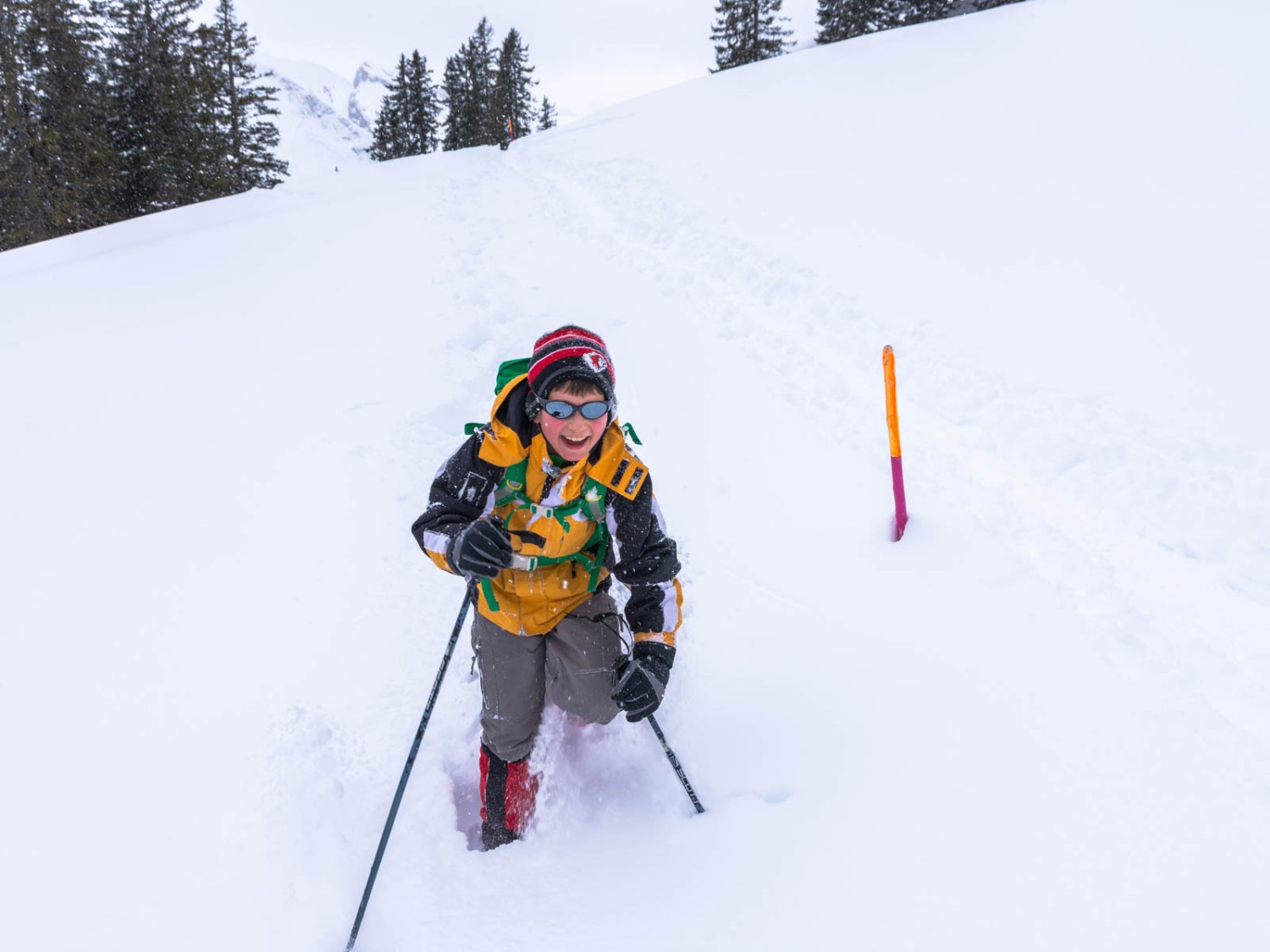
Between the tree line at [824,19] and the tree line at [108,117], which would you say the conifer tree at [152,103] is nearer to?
the tree line at [108,117]

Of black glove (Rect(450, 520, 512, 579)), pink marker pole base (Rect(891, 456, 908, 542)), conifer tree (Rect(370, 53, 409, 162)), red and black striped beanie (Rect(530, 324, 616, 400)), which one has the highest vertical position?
conifer tree (Rect(370, 53, 409, 162))

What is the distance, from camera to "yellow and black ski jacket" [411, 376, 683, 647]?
267cm

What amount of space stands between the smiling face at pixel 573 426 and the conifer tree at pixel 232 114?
25.9 metres

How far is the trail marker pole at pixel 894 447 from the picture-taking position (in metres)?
3.69

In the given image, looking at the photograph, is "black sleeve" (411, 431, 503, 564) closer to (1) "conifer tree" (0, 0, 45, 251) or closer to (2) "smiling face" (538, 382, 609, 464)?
(2) "smiling face" (538, 382, 609, 464)

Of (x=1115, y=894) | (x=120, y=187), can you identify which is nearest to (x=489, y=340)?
(x=1115, y=894)

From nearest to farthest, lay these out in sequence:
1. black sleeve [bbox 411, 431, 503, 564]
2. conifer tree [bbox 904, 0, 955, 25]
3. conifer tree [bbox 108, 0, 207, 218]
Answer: black sleeve [bbox 411, 431, 503, 564], conifer tree [bbox 108, 0, 207, 218], conifer tree [bbox 904, 0, 955, 25]

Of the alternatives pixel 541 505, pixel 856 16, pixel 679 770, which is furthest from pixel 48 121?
pixel 856 16

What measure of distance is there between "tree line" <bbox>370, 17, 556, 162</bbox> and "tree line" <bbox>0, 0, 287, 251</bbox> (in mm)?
→ 12533

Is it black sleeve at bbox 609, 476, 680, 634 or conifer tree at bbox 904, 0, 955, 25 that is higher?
conifer tree at bbox 904, 0, 955, 25

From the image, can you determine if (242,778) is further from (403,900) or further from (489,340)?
(489,340)

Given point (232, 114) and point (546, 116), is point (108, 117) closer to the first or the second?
point (232, 114)

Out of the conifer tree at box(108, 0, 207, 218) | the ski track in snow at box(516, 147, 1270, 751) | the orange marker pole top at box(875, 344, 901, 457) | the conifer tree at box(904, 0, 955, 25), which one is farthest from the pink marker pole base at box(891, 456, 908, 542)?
the conifer tree at box(904, 0, 955, 25)

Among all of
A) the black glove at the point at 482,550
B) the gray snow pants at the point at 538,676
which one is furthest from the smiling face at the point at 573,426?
the gray snow pants at the point at 538,676
